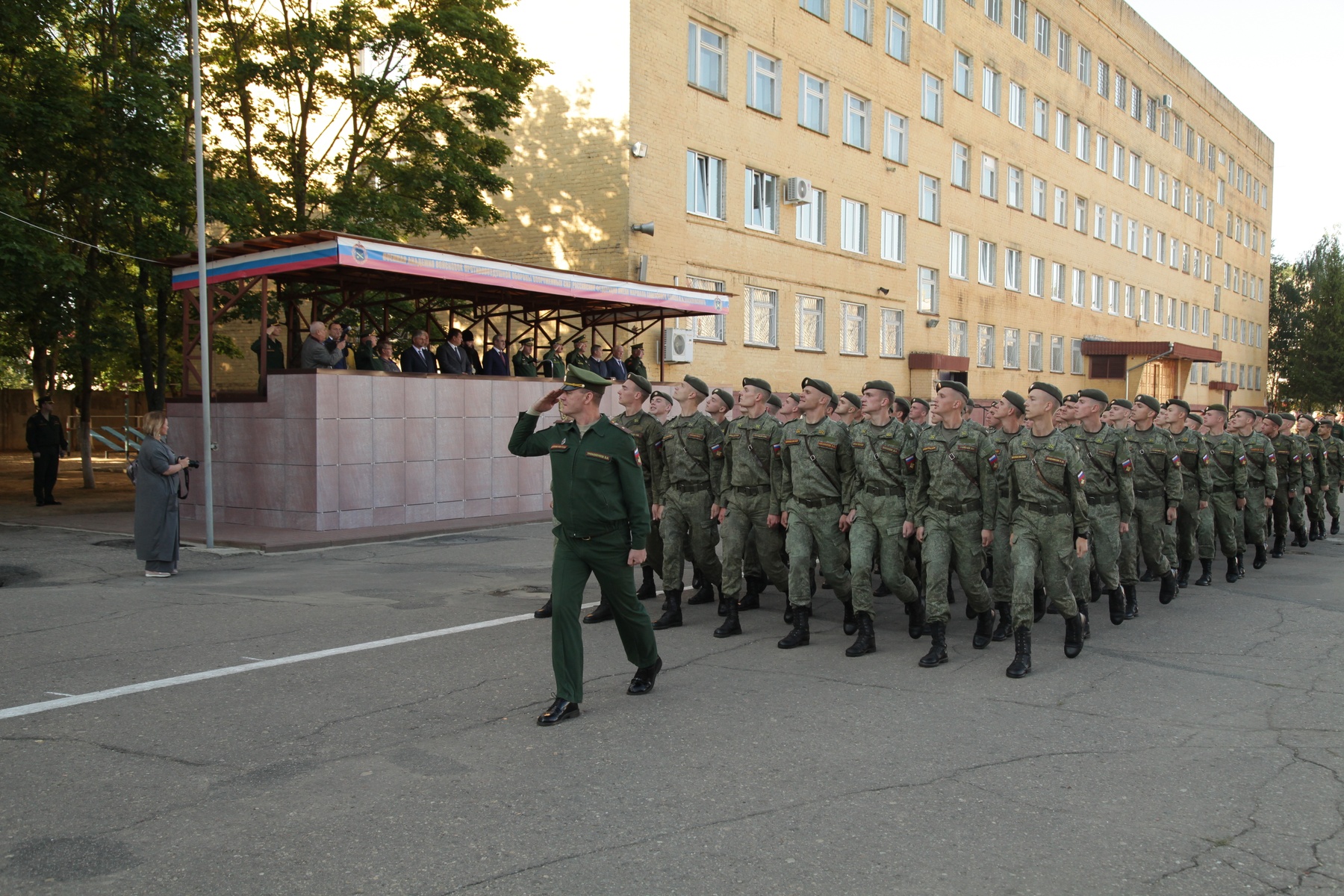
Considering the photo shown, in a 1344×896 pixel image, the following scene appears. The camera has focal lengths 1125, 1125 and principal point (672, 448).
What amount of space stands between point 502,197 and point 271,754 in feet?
72.8

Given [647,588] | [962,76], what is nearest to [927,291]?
[962,76]

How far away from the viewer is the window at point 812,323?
2847 centimetres

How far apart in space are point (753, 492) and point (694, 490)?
0.55 meters

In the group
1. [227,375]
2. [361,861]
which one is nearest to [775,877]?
[361,861]

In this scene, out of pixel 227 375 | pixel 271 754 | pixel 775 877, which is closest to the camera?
pixel 775 877

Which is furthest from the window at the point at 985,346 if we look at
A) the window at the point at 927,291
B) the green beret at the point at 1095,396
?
the green beret at the point at 1095,396

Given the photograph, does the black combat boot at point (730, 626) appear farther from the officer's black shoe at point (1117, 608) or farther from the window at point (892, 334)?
the window at point (892, 334)

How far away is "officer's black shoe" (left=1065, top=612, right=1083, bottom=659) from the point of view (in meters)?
7.63

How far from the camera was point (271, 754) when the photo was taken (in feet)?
17.3

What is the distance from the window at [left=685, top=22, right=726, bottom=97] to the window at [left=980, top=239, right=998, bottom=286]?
14.5m

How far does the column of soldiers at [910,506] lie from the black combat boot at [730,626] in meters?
0.01

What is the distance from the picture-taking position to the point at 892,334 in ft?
106

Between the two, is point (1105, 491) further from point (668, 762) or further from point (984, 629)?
point (668, 762)

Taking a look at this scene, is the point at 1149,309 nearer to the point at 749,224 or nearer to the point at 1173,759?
the point at 749,224
